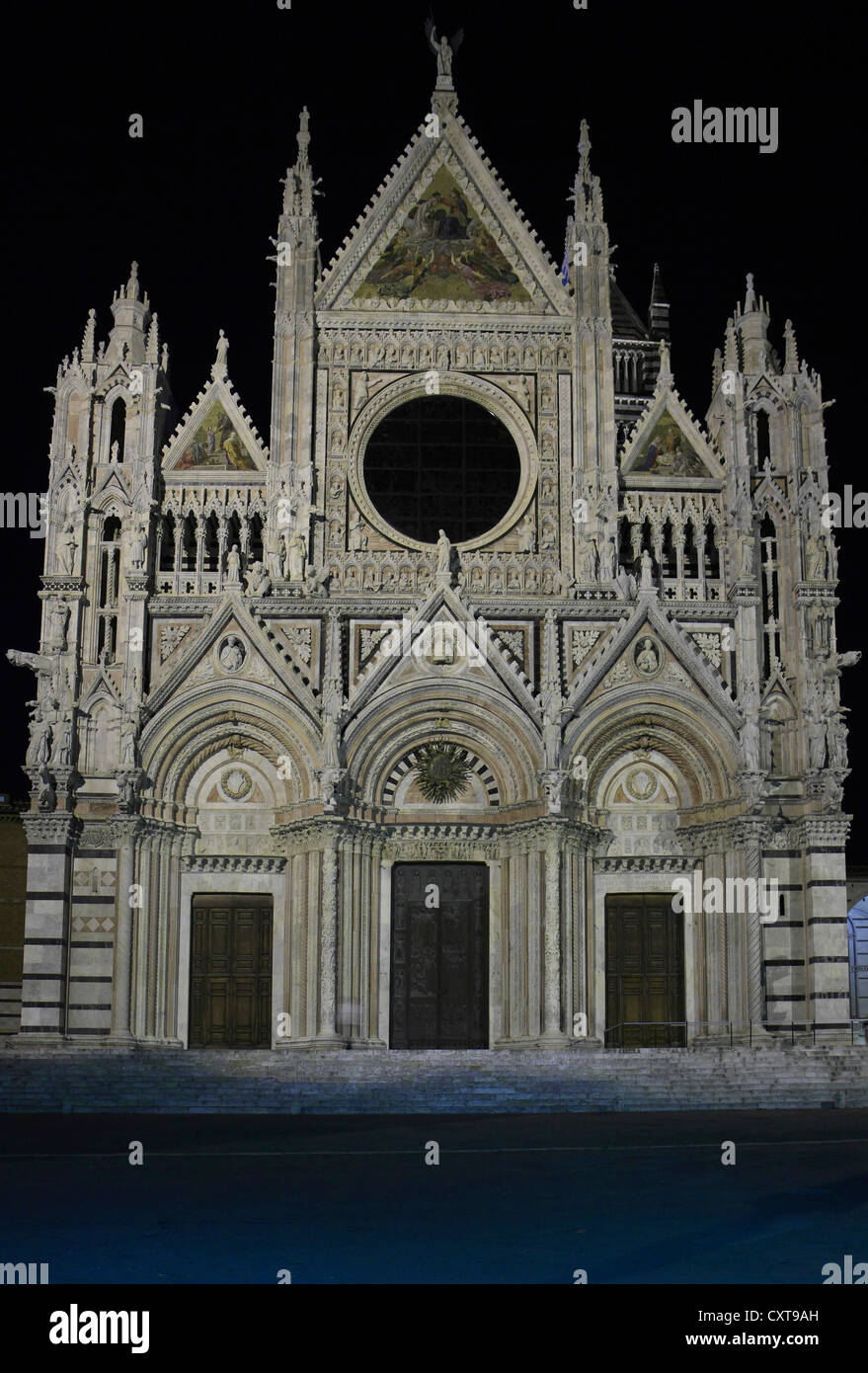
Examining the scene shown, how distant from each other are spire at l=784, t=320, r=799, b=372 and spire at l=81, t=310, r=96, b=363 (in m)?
13.4

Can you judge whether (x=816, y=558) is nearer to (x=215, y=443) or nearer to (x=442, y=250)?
(x=442, y=250)

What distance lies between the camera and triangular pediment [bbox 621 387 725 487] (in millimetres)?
28984

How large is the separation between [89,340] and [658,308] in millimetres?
28378

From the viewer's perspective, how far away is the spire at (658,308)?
52.0 meters

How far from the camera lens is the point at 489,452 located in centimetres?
2914

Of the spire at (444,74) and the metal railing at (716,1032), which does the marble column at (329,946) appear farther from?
the spire at (444,74)

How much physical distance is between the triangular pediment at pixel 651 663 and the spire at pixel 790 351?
579cm

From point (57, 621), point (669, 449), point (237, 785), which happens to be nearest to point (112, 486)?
point (57, 621)

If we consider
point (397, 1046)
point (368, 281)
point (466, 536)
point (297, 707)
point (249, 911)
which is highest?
point (368, 281)

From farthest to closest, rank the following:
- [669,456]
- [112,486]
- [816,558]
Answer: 1. [669,456]
2. [816,558]
3. [112,486]

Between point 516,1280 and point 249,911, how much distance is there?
2035 centimetres

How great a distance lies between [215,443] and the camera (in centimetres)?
2877
